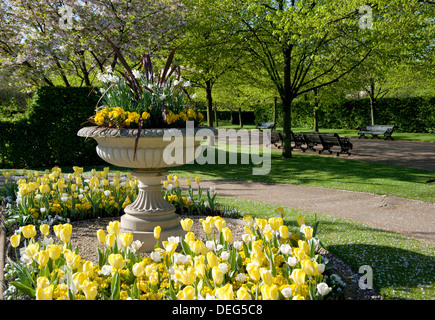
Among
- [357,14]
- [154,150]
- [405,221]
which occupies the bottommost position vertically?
[405,221]

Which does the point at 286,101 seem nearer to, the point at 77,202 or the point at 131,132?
the point at 77,202

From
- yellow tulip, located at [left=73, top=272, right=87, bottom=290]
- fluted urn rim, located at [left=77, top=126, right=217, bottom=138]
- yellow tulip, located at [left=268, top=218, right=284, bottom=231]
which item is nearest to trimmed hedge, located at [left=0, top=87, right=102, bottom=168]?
fluted urn rim, located at [left=77, top=126, right=217, bottom=138]

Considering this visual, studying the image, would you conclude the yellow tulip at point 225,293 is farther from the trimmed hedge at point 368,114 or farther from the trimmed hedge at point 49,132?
the trimmed hedge at point 368,114

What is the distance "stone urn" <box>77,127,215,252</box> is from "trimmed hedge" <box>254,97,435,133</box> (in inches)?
972

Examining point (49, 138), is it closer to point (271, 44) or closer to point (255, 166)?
point (255, 166)

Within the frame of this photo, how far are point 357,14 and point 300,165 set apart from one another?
510 centimetres

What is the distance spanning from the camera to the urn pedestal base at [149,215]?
172 inches

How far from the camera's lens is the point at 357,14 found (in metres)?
9.92

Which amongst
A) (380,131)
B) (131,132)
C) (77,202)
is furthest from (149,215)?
(380,131)

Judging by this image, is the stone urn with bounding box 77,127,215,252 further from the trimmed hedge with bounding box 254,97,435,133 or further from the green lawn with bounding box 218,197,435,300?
the trimmed hedge with bounding box 254,97,435,133

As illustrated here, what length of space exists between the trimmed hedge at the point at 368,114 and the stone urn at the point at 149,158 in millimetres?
24698

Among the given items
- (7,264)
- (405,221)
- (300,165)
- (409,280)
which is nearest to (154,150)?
(7,264)

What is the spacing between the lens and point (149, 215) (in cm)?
446

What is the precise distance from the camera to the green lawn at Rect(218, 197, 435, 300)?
331 cm
